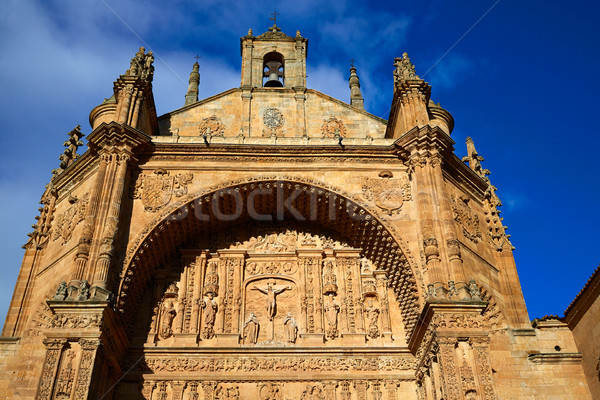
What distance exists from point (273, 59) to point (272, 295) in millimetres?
8503

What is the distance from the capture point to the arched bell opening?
64.8ft

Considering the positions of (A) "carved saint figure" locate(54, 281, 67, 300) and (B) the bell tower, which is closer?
(A) "carved saint figure" locate(54, 281, 67, 300)

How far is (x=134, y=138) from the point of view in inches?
579

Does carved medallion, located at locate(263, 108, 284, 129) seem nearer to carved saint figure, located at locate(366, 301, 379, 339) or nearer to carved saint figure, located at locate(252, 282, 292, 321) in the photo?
carved saint figure, located at locate(252, 282, 292, 321)

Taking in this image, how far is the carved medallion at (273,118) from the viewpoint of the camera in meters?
17.4

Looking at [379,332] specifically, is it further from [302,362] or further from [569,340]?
[569,340]

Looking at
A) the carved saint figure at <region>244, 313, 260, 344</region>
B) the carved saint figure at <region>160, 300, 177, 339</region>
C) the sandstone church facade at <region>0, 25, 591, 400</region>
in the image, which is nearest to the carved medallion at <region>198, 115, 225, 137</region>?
the sandstone church facade at <region>0, 25, 591, 400</region>

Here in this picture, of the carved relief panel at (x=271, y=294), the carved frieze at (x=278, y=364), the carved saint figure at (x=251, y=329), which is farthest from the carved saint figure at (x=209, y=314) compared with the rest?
the carved saint figure at (x=251, y=329)

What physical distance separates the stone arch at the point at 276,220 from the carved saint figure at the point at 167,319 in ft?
2.10

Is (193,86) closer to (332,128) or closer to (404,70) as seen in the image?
(332,128)

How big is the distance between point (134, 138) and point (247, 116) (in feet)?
12.3

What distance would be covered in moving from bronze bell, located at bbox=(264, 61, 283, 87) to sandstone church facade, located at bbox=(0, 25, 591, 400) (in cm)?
410

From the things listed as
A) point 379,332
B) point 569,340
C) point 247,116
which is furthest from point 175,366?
point 569,340

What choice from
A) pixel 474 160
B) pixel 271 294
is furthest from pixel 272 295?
pixel 474 160
